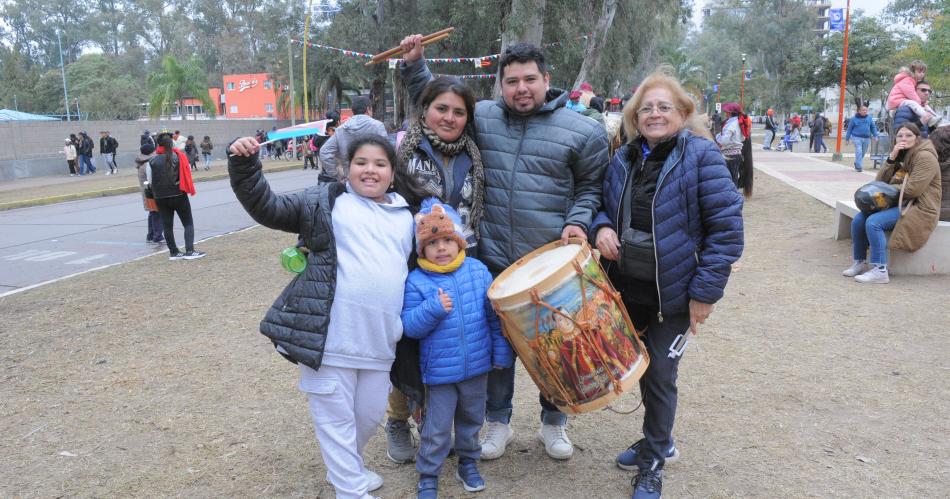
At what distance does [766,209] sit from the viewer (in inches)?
431

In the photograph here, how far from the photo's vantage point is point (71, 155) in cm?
2506

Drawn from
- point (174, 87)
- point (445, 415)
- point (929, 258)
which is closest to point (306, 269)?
point (445, 415)

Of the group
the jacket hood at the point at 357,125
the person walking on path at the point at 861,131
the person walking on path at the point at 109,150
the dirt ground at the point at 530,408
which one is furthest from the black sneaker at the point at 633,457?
the person walking on path at the point at 109,150

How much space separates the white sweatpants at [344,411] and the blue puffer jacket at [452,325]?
0.74 ft

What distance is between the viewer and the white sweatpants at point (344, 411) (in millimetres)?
2744

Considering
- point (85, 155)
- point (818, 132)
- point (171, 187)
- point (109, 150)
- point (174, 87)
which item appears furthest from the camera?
point (174, 87)

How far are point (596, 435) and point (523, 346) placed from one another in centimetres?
117

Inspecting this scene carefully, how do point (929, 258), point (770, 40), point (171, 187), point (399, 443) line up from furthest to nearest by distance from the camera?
point (770, 40) → point (171, 187) → point (929, 258) → point (399, 443)

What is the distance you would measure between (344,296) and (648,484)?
61.1 inches

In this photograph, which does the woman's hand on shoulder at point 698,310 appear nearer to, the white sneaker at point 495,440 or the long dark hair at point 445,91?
the white sneaker at point 495,440

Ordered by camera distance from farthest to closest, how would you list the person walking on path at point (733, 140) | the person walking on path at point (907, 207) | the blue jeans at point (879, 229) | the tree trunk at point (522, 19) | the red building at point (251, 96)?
1. the red building at point (251, 96)
2. the tree trunk at point (522, 19)
3. the person walking on path at point (733, 140)
4. the blue jeans at point (879, 229)
5. the person walking on path at point (907, 207)

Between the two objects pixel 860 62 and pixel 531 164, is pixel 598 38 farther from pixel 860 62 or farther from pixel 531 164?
pixel 860 62

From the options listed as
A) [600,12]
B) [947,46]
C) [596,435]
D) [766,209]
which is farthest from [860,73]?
[596,435]

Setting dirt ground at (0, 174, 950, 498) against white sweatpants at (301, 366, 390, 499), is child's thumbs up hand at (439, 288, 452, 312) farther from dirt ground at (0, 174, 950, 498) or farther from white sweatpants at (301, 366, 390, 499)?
dirt ground at (0, 174, 950, 498)
